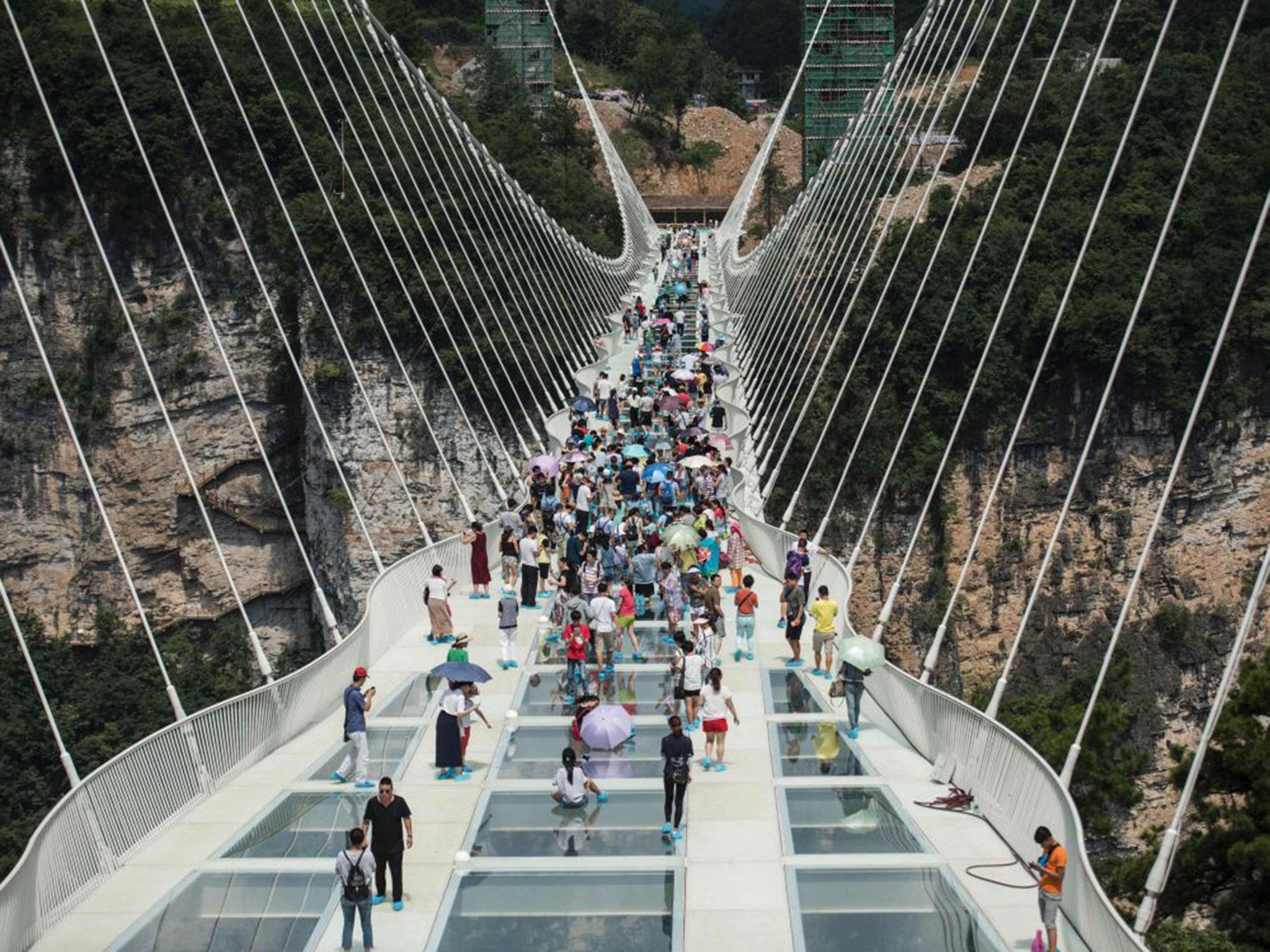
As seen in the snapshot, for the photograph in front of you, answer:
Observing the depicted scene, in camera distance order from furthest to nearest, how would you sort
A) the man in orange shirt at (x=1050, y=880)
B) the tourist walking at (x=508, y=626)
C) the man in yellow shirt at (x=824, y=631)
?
the tourist walking at (x=508, y=626), the man in yellow shirt at (x=824, y=631), the man in orange shirt at (x=1050, y=880)

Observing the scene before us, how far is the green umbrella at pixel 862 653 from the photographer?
14.9 metres

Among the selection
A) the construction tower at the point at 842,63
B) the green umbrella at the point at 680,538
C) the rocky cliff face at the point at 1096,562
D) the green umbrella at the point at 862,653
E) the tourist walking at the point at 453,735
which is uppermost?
the construction tower at the point at 842,63

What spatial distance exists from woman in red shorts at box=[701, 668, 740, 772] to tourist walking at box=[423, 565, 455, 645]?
495 cm

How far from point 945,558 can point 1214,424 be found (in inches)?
357

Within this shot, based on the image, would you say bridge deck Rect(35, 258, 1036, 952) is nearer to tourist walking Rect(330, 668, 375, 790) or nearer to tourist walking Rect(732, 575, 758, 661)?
tourist walking Rect(330, 668, 375, 790)

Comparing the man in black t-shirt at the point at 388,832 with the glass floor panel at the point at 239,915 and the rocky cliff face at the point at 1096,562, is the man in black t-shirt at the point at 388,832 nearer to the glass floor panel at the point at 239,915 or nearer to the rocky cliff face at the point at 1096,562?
the glass floor panel at the point at 239,915

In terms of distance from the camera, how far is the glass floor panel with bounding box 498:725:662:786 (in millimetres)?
14148

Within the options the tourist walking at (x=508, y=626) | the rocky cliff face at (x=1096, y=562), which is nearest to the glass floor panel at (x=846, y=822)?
the tourist walking at (x=508, y=626)

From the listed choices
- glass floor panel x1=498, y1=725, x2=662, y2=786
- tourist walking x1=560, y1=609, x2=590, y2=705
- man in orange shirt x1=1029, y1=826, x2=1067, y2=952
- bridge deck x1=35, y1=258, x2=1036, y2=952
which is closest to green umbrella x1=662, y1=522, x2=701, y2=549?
tourist walking x1=560, y1=609, x2=590, y2=705

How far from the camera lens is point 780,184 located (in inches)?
4500

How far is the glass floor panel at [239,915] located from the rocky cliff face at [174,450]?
1671 inches

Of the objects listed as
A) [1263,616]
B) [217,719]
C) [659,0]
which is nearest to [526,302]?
[1263,616]

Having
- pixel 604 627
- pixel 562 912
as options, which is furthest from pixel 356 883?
pixel 604 627

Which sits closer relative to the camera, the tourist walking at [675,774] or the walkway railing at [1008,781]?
the walkway railing at [1008,781]
